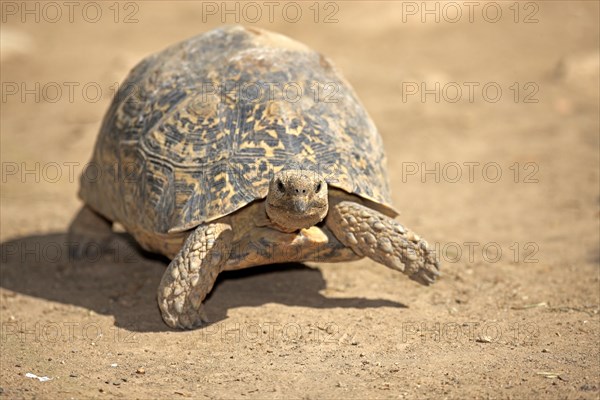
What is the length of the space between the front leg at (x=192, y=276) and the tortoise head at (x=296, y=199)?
53cm

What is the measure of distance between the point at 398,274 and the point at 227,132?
219 centimetres

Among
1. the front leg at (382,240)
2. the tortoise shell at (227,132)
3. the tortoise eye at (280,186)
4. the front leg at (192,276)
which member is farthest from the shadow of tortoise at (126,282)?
the tortoise eye at (280,186)

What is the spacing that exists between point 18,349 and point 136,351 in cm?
89

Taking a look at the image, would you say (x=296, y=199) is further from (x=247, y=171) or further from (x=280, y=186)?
(x=247, y=171)

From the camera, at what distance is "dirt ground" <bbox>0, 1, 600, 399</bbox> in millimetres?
5113

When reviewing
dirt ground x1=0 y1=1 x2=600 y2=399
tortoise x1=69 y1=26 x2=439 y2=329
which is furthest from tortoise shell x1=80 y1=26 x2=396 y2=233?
dirt ground x1=0 y1=1 x2=600 y2=399

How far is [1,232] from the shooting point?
8828mm

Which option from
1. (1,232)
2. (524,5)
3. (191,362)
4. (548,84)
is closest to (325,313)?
(191,362)

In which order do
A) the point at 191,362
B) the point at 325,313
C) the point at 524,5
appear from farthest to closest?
the point at 524,5 → the point at 325,313 → the point at 191,362

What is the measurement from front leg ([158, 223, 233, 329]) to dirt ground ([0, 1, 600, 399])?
0.15 metres

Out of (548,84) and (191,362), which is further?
(548,84)

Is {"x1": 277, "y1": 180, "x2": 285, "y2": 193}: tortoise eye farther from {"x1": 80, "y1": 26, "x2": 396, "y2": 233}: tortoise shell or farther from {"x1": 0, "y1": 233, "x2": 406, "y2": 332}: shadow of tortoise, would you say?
{"x1": 0, "y1": 233, "x2": 406, "y2": 332}: shadow of tortoise

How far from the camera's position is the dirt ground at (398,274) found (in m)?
5.11

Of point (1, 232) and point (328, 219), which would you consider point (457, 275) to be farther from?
point (1, 232)
